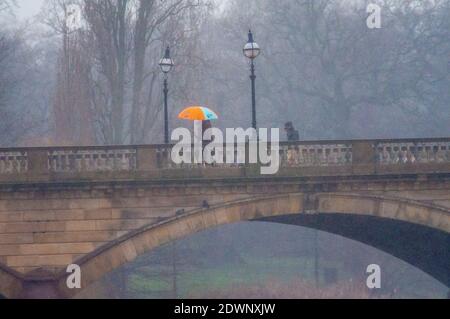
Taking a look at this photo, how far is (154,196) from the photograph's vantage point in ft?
74.5

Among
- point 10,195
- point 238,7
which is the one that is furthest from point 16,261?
point 238,7

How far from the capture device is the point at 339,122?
160 feet

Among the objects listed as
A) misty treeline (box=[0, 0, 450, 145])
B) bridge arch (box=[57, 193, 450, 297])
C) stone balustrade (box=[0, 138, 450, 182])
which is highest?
misty treeline (box=[0, 0, 450, 145])

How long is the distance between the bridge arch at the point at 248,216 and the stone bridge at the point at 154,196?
0.07ft

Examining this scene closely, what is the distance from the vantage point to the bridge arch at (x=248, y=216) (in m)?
22.7

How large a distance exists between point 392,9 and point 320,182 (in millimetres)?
33724

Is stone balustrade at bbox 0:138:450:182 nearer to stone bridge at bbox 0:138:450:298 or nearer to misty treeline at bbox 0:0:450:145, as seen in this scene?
stone bridge at bbox 0:138:450:298

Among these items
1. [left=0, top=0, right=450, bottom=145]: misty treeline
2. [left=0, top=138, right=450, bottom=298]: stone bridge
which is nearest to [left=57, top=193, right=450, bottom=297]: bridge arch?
[left=0, top=138, right=450, bottom=298]: stone bridge

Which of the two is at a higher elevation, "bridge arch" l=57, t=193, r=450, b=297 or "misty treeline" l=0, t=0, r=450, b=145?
"misty treeline" l=0, t=0, r=450, b=145

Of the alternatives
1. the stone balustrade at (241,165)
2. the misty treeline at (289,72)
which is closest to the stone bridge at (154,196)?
the stone balustrade at (241,165)

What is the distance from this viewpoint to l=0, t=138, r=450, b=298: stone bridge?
22.5m

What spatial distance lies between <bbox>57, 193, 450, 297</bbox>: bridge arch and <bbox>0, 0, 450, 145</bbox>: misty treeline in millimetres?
14404

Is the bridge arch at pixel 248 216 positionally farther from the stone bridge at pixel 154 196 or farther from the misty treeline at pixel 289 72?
the misty treeline at pixel 289 72
